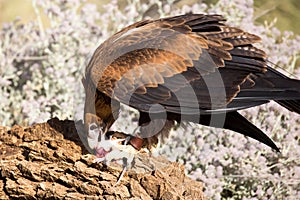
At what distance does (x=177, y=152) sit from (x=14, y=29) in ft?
5.77

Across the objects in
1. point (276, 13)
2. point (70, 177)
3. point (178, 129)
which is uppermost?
point (276, 13)

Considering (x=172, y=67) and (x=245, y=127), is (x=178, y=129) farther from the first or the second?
(x=172, y=67)

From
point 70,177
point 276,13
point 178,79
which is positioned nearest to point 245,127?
point 178,79

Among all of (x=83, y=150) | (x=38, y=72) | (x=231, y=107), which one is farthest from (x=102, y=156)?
(x=38, y=72)

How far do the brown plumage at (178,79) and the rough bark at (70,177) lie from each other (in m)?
0.26

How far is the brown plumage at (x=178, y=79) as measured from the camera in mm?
3434

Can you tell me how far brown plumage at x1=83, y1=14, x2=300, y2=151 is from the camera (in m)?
3.43

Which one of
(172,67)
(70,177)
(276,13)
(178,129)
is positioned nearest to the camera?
(70,177)

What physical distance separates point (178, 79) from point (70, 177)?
74 cm

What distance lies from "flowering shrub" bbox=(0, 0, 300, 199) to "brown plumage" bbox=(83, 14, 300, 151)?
44cm

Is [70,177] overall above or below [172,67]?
below

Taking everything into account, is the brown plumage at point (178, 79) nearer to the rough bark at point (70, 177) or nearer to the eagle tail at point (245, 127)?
the eagle tail at point (245, 127)

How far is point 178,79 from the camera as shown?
3506 mm

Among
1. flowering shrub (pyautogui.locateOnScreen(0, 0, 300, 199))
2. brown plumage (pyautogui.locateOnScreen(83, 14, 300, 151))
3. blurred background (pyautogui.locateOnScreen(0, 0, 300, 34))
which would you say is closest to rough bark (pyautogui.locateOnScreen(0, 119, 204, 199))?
brown plumage (pyautogui.locateOnScreen(83, 14, 300, 151))
